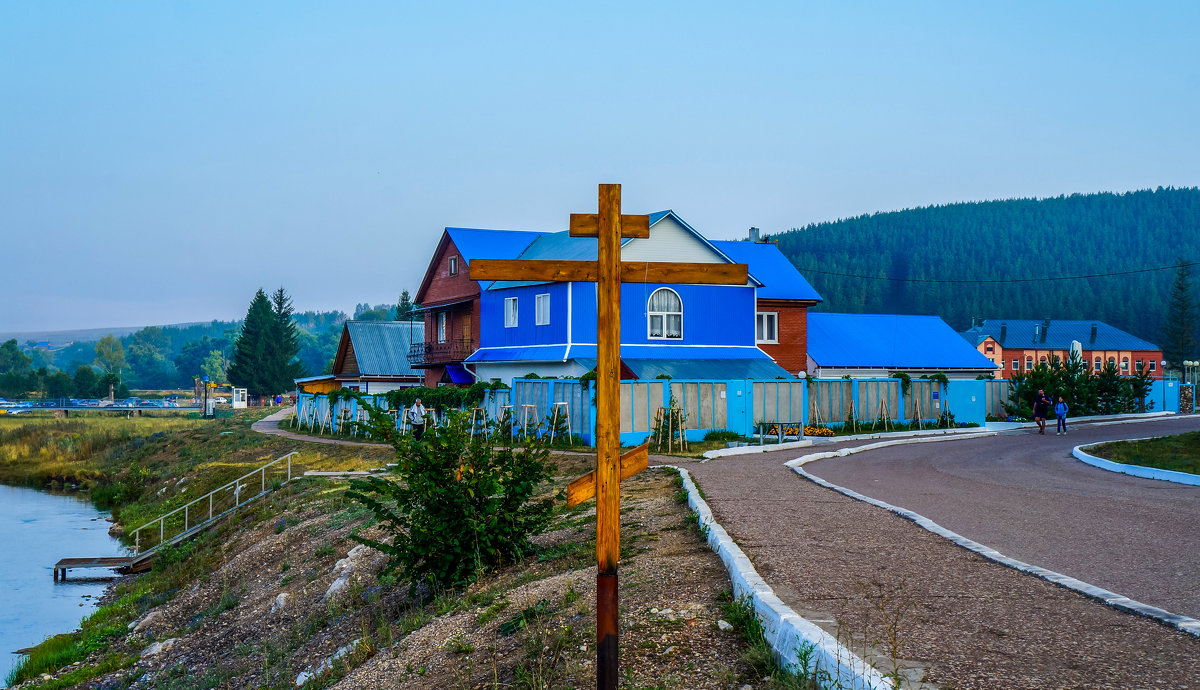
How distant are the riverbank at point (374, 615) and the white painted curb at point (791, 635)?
7.6 inches

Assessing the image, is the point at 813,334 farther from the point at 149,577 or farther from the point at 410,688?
the point at 410,688

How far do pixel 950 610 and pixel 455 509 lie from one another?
22.5ft

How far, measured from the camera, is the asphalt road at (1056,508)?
9.10 m

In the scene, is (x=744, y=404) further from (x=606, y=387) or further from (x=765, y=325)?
(x=606, y=387)

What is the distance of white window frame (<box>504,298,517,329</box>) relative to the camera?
125 feet

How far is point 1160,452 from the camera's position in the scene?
81.1 ft

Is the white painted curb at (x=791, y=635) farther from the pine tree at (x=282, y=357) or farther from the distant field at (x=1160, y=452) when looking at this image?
the pine tree at (x=282, y=357)

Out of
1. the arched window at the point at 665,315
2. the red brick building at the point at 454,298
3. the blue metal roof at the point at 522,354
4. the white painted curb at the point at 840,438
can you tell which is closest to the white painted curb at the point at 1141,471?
the white painted curb at the point at 840,438

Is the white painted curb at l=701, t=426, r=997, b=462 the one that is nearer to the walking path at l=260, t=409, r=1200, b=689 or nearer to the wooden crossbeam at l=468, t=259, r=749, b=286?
the walking path at l=260, t=409, r=1200, b=689

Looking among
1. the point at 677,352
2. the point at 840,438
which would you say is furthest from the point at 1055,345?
the point at 840,438

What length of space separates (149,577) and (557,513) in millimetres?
12793

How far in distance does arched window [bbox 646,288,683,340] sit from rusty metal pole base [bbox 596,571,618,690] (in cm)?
2895

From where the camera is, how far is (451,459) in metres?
12.6

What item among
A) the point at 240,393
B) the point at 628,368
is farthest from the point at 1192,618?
the point at 240,393
